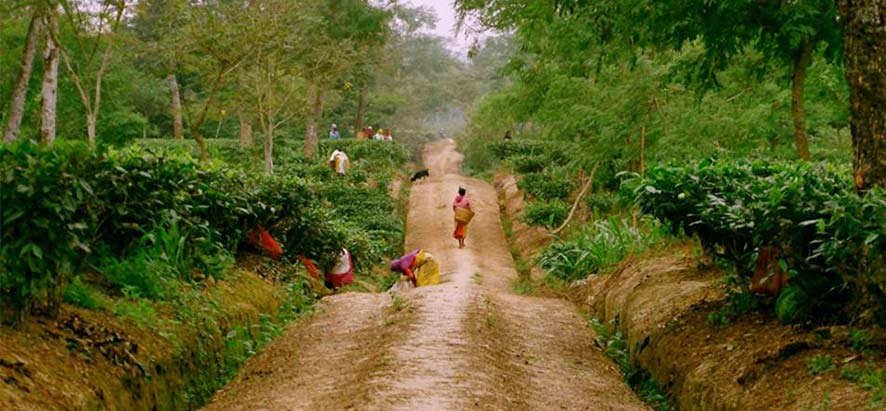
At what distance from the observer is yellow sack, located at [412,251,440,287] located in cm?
1556

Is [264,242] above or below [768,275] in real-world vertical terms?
below

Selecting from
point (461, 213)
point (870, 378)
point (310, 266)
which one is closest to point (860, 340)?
point (870, 378)

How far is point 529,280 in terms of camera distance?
1708cm

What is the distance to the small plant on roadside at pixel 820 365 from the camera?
540 centimetres

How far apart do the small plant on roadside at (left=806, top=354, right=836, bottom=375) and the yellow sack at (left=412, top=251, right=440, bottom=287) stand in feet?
34.0

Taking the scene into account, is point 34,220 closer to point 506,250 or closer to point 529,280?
point 529,280

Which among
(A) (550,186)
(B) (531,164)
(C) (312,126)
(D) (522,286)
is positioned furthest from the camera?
(C) (312,126)

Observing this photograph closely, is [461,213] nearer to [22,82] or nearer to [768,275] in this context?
[22,82]

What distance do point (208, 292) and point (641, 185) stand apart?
4237 millimetres

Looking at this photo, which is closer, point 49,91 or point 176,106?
point 49,91

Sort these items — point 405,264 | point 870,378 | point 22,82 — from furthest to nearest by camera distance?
point 22,82 → point 405,264 → point 870,378

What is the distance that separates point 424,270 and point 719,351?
30.8 ft

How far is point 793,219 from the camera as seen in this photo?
239 inches

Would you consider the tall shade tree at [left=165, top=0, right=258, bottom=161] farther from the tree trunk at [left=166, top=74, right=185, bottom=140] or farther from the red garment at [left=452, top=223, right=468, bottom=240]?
the tree trunk at [left=166, top=74, right=185, bottom=140]
